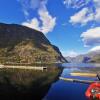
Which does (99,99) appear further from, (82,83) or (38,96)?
(82,83)

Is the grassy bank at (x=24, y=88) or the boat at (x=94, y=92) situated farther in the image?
the grassy bank at (x=24, y=88)

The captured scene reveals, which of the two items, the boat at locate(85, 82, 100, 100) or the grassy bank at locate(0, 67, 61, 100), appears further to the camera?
the grassy bank at locate(0, 67, 61, 100)

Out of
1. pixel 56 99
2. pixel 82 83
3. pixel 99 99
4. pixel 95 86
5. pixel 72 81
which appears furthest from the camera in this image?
pixel 72 81

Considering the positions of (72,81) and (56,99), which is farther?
(72,81)

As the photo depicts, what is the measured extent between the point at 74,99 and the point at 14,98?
617 inches

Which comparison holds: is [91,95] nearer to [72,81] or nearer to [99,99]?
[99,99]

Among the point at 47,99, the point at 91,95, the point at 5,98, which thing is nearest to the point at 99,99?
the point at 91,95

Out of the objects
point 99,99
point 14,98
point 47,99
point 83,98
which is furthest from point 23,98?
point 99,99

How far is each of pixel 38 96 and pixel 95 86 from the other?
1717 centimetres

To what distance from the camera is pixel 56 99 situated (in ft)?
196

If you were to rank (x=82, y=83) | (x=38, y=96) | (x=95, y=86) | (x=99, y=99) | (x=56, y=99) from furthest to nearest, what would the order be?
(x=82, y=83) → (x=38, y=96) → (x=56, y=99) → (x=95, y=86) → (x=99, y=99)

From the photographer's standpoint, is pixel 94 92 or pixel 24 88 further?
pixel 24 88

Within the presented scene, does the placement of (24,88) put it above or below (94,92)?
above

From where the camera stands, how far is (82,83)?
309ft
